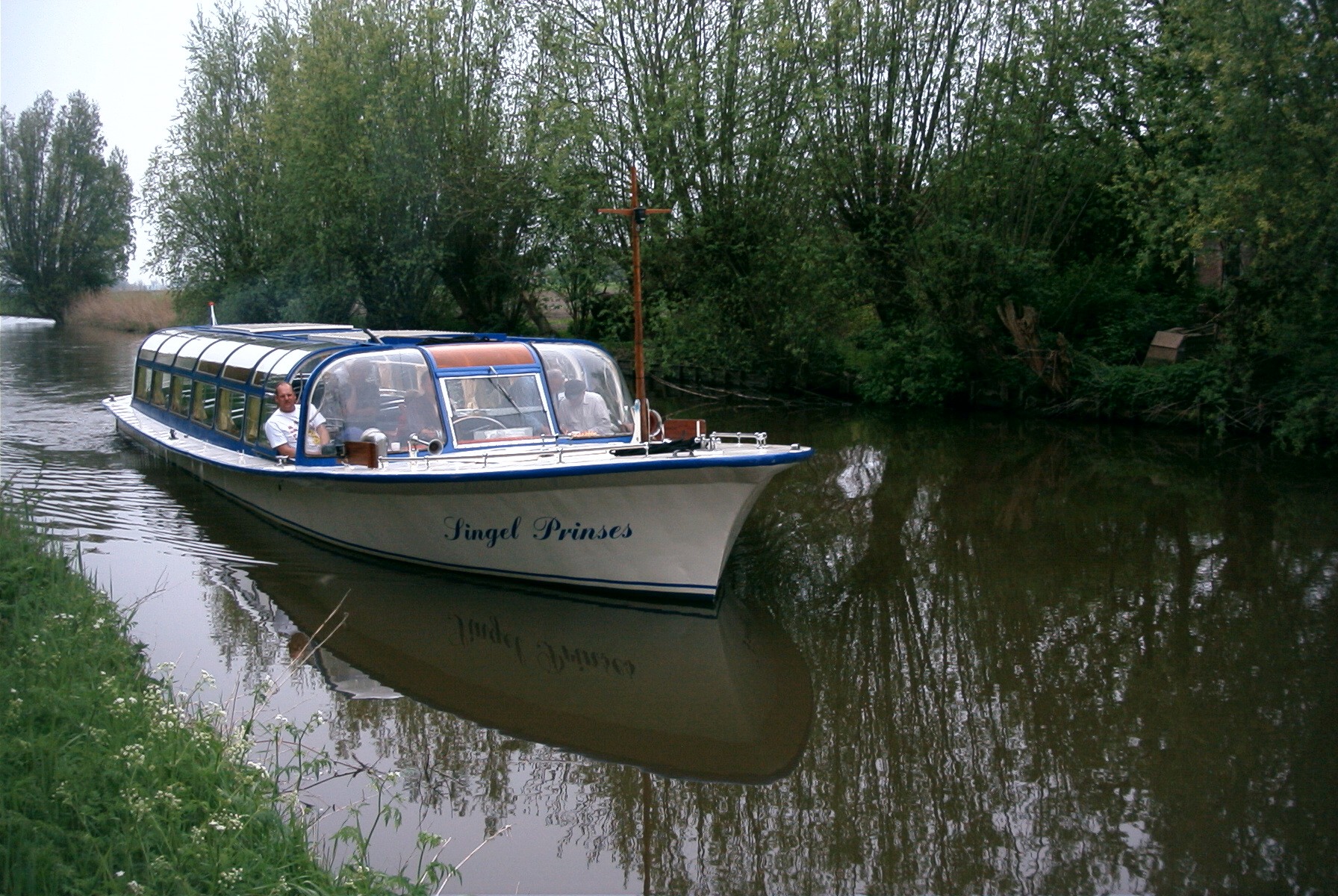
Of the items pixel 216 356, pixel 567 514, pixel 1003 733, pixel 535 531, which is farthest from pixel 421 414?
pixel 1003 733

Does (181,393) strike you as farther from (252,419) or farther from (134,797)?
(134,797)

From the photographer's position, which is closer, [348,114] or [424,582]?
[424,582]

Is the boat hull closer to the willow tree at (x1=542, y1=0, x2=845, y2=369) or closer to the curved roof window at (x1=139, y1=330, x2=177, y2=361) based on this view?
the curved roof window at (x1=139, y1=330, x2=177, y2=361)

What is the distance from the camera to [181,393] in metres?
16.2

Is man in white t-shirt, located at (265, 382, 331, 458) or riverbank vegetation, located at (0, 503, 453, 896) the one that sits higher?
man in white t-shirt, located at (265, 382, 331, 458)

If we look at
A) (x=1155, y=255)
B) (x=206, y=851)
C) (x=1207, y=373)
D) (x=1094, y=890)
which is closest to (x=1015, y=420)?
(x=1207, y=373)

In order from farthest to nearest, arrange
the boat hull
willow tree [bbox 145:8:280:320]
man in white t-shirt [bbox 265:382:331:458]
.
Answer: willow tree [bbox 145:8:280:320], man in white t-shirt [bbox 265:382:331:458], the boat hull

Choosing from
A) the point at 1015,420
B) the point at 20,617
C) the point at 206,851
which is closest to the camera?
the point at 206,851

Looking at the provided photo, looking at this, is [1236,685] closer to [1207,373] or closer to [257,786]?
[257,786]

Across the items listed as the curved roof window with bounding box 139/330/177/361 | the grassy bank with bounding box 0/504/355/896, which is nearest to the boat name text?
the grassy bank with bounding box 0/504/355/896

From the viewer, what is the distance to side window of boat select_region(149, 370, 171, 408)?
1695cm

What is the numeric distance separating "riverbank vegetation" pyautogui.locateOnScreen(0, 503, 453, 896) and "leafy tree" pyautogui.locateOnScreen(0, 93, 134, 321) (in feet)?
45.4

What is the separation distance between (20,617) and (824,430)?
1580 cm

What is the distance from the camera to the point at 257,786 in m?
5.27
